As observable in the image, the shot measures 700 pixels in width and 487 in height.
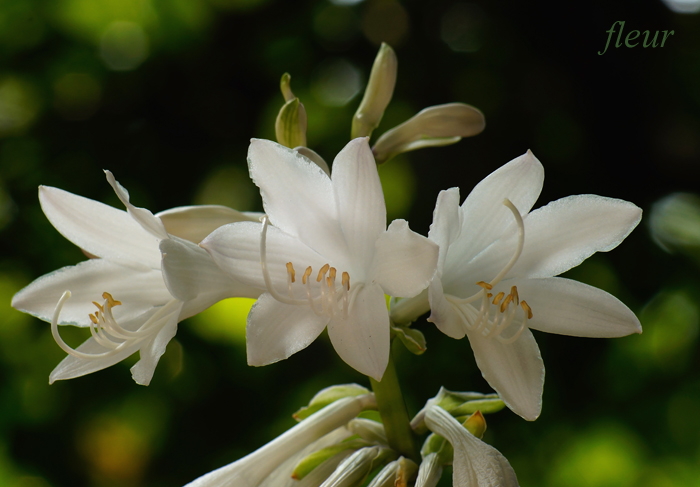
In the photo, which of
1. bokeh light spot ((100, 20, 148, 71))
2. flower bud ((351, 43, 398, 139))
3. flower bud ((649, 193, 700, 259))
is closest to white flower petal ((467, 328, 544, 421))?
flower bud ((351, 43, 398, 139))

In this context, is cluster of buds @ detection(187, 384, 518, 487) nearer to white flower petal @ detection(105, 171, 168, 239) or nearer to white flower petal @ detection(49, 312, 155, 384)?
white flower petal @ detection(49, 312, 155, 384)

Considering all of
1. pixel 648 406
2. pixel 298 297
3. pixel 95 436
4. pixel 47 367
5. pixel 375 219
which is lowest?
pixel 95 436

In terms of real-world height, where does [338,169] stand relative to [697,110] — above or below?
above

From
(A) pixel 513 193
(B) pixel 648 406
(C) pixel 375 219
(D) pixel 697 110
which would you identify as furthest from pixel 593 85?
(C) pixel 375 219

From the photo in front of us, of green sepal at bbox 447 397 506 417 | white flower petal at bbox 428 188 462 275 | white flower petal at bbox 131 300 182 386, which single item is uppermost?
white flower petal at bbox 428 188 462 275

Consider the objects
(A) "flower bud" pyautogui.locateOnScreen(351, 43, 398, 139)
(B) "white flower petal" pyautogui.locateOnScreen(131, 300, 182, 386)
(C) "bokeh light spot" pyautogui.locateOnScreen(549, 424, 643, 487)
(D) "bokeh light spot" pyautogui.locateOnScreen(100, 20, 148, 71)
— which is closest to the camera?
(B) "white flower petal" pyautogui.locateOnScreen(131, 300, 182, 386)

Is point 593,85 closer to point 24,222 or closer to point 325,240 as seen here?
point 325,240

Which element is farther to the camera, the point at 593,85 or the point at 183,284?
the point at 593,85
